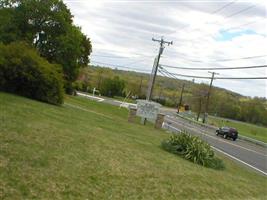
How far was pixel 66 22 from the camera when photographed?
34.7m

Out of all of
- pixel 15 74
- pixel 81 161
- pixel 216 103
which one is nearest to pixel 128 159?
pixel 81 161

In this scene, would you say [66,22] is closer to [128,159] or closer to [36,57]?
[36,57]

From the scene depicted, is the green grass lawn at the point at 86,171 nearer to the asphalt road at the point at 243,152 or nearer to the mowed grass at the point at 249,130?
the asphalt road at the point at 243,152

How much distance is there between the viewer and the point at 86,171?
898cm

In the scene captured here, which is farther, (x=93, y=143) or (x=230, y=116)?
→ (x=230, y=116)

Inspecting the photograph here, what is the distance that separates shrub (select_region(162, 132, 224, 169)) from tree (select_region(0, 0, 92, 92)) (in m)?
20.2

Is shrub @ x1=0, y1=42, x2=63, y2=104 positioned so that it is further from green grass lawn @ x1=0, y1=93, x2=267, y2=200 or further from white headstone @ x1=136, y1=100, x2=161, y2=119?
white headstone @ x1=136, y1=100, x2=161, y2=119

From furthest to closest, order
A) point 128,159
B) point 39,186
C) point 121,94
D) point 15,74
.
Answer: point 121,94, point 15,74, point 128,159, point 39,186

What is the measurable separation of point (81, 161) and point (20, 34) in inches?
1029

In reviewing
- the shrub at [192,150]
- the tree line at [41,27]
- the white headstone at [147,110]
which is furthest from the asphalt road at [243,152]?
the tree line at [41,27]

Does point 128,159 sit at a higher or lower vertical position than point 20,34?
lower

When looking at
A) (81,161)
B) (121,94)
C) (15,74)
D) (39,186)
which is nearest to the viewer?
(39,186)

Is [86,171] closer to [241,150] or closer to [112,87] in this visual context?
[241,150]

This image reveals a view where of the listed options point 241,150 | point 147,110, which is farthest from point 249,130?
point 147,110
